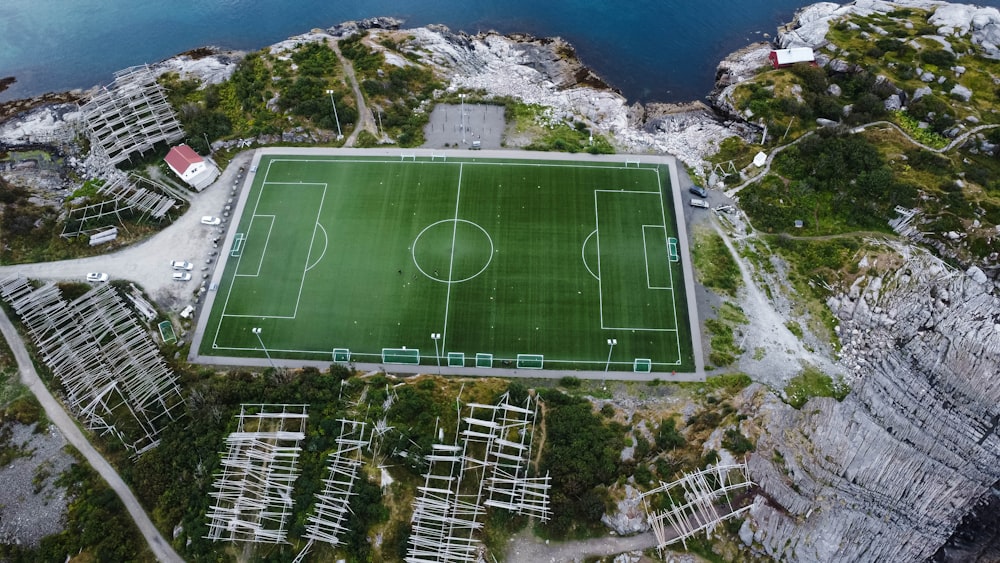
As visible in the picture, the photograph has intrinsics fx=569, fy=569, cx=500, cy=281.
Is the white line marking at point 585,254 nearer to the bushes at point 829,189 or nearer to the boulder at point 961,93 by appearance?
the bushes at point 829,189

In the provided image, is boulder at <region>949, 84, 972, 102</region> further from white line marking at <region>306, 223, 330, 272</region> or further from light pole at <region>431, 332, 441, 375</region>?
white line marking at <region>306, 223, 330, 272</region>

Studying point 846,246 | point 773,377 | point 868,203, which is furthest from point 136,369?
point 868,203

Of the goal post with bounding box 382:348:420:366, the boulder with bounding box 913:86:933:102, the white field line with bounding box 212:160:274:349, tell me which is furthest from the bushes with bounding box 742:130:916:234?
the white field line with bounding box 212:160:274:349

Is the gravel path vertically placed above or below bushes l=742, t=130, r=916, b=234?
below

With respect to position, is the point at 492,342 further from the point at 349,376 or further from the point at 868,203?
the point at 868,203

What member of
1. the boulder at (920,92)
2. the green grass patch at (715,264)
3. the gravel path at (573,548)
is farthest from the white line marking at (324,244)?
the boulder at (920,92)
